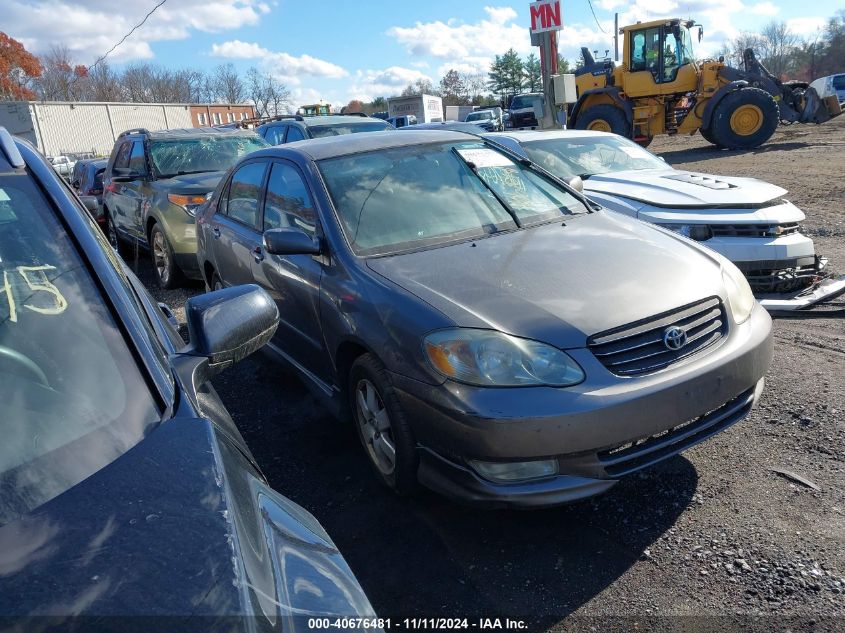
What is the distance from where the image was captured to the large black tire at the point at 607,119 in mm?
18219

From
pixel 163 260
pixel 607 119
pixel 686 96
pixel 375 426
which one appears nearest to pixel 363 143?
pixel 375 426

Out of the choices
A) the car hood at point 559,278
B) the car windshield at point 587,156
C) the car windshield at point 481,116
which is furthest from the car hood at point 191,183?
the car windshield at point 481,116

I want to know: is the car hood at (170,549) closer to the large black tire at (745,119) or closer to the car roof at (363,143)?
the car roof at (363,143)

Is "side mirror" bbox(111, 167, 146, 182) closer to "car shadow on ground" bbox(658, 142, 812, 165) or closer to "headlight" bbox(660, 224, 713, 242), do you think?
"headlight" bbox(660, 224, 713, 242)

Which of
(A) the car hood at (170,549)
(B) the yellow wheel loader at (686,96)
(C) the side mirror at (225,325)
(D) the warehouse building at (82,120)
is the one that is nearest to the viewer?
(A) the car hood at (170,549)

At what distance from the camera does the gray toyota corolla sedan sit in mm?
2529

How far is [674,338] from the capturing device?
8.87 ft

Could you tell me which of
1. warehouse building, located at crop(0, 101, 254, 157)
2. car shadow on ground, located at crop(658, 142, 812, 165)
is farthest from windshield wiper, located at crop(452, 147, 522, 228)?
warehouse building, located at crop(0, 101, 254, 157)

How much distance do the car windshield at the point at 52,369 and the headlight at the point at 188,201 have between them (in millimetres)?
5848

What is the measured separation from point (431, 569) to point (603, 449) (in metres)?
0.85

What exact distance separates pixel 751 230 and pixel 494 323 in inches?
137

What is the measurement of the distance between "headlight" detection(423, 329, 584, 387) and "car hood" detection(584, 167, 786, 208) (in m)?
Result: 3.46

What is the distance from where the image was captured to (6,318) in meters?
1.60

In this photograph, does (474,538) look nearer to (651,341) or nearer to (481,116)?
(651,341)
